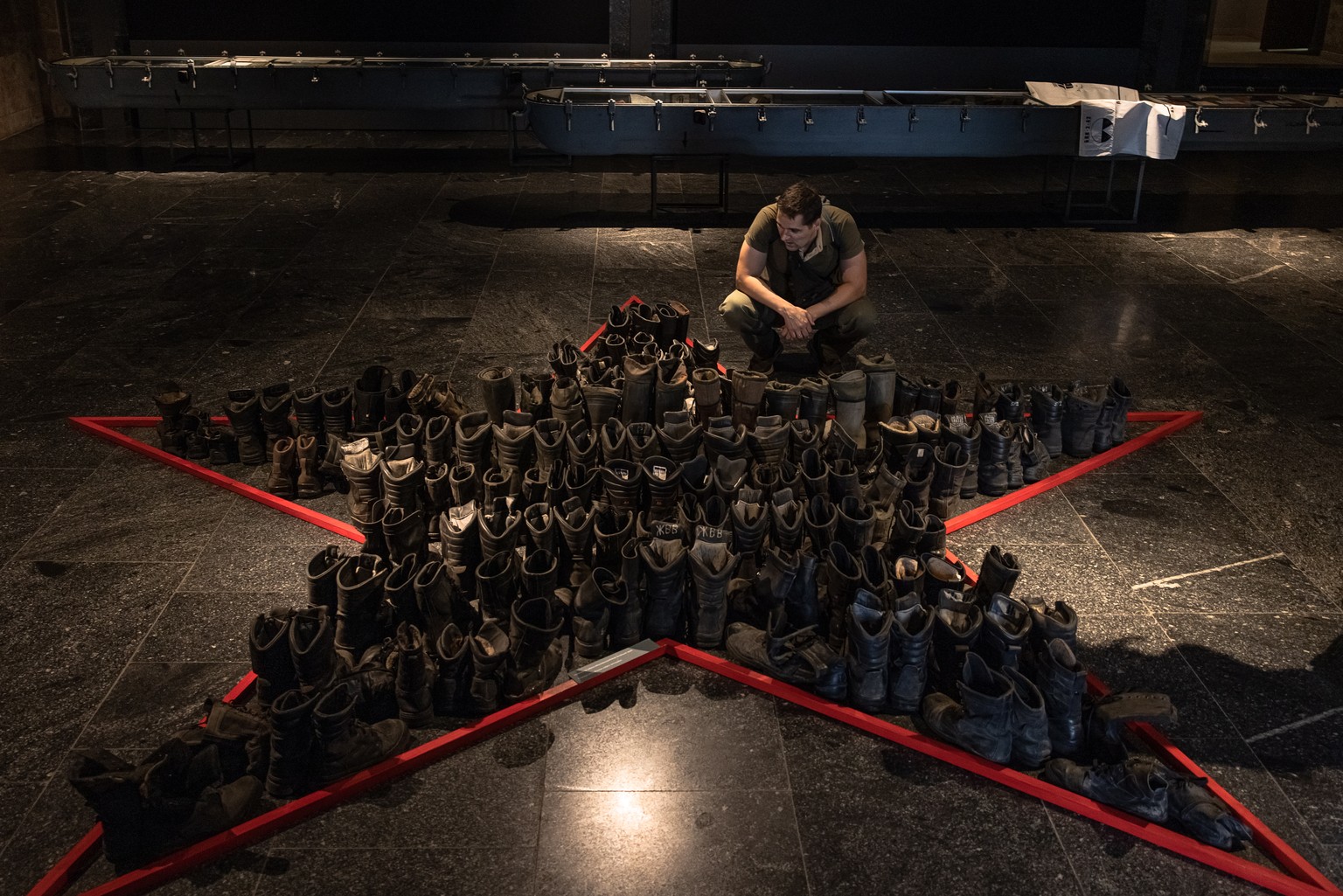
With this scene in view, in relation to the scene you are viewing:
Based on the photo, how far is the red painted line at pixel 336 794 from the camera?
3055mm

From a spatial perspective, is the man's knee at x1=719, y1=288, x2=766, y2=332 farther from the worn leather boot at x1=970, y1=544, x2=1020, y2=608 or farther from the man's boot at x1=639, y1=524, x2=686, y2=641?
the worn leather boot at x1=970, y1=544, x2=1020, y2=608

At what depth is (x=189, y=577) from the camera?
4.40 meters

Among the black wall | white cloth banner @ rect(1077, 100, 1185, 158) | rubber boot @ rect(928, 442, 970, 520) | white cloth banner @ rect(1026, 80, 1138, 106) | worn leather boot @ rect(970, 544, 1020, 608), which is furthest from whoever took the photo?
the black wall

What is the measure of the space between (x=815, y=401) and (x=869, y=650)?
175cm

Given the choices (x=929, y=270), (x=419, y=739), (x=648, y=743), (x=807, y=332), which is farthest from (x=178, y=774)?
(x=929, y=270)

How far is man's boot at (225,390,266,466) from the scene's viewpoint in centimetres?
511

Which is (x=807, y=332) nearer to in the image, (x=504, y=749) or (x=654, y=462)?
(x=654, y=462)

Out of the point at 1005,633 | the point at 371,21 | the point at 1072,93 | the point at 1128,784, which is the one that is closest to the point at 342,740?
the point at 1005,633

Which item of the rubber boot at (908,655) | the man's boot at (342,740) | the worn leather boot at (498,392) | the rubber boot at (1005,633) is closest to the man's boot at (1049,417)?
the rubber boot at (1005,633)

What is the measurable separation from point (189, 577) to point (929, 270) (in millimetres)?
5347

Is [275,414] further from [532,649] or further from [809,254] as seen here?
[809,254]

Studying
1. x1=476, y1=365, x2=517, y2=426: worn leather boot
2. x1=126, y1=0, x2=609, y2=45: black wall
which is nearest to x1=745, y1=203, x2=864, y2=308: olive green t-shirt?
x1=476, y1=365, x2=517, y2=426: worn leather boot

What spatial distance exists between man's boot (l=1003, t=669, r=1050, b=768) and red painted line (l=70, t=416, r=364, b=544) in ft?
8.42

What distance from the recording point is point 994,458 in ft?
16.6
